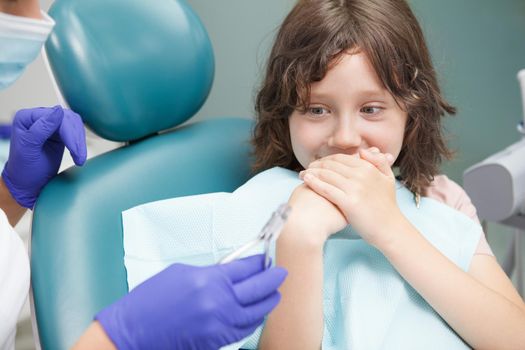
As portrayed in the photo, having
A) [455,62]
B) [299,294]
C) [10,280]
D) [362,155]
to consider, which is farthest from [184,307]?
[455,62]

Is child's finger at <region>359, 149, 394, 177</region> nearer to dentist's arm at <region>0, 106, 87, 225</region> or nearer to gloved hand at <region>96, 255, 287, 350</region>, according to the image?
Result: gloved hand at <region>96, 255, 287, 350</region>

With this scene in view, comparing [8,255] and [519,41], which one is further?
[519,41]

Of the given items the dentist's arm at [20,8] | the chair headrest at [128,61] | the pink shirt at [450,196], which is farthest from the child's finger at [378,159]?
the dentist's arm at [20,8]

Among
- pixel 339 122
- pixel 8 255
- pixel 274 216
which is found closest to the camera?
pixel 274 216

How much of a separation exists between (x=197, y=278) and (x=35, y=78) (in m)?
1.83

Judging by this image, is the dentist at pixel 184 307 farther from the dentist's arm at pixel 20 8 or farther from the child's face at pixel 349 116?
the dentist's arm at pixel 20 8

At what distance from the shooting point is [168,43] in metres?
1.28

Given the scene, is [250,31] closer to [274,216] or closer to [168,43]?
[168,43]

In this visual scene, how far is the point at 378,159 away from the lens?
1.08 m

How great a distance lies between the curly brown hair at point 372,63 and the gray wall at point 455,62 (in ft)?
3.58

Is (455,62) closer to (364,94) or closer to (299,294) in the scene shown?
(364,94)

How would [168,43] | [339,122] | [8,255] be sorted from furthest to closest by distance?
[168,43]
[339,122]
[8,255]

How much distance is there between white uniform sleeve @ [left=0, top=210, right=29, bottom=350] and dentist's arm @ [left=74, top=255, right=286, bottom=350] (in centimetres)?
20

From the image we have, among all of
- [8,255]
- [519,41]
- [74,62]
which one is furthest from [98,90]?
[519,41]
